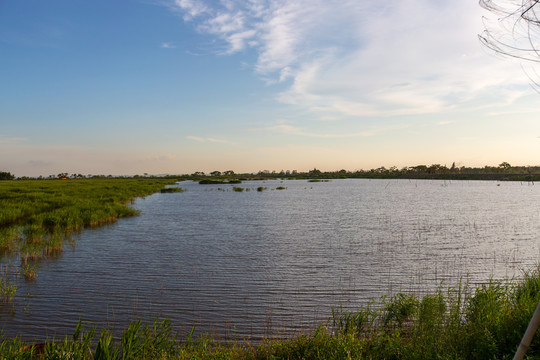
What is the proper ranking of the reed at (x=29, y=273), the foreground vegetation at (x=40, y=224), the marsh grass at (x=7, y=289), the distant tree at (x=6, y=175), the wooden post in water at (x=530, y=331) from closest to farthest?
the wooden post in water at (x=530, y=331) → the marsh grass at (x=7, y=289) → the reed at (x=29, y=273) → the foreground vegetation at (x=40, y=224) → the distant tree at (x=6, y=175)

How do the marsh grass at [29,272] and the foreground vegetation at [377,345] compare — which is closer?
the foreground vegetation at [377,345]

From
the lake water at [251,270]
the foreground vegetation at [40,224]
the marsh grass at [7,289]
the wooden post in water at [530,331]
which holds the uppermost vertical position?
the wooden post in water at [530,331]

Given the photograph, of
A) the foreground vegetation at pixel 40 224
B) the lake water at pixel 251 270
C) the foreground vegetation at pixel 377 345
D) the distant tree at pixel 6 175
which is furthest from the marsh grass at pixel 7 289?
the distant tree at pixel 6 175

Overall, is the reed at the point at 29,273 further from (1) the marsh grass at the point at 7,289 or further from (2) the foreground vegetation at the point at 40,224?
(1) the marsh grass at the point at 7,289

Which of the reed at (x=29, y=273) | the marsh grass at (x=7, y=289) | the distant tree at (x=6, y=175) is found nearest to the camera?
the marsh grass at (x=7, y=289)

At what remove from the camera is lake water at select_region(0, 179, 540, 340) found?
10344 mm

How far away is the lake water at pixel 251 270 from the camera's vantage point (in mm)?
10344

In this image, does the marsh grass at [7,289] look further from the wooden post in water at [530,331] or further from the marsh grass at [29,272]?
the wooden post in water at [530,331]

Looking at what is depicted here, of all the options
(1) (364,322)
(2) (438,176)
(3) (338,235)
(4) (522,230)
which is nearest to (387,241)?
(3) (338,235)

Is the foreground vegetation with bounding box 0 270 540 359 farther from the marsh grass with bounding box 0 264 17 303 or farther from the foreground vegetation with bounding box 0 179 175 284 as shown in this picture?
the foreground vegetation with bounding box 0 179 175 284

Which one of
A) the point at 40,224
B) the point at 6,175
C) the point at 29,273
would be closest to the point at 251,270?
the point at 29,273

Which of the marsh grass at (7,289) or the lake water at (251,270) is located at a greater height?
the marsh grass at (7,289)

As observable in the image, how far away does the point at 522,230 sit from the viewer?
2409 centimetres

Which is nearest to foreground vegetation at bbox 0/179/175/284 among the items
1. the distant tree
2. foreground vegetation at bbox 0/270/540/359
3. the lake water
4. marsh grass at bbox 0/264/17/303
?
marsh grass at bbox 0/264/17/303
